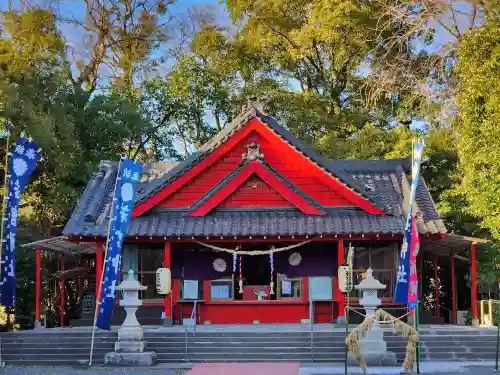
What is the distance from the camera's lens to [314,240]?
19.5 meters

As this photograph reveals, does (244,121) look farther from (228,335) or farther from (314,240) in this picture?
(228,335)

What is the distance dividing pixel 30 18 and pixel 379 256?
61.6 ft

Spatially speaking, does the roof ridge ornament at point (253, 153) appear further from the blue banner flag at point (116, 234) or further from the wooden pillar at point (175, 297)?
the blue banner flag at point (116, 234)

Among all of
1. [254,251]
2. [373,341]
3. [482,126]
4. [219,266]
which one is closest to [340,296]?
[254,251]

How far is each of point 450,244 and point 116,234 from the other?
10.1 meters

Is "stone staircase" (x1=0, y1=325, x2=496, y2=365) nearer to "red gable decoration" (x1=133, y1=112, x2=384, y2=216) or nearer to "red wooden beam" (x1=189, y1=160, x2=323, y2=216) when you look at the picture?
"red wooden beam" (x1=189, y1=160, x2=323, y2=216)

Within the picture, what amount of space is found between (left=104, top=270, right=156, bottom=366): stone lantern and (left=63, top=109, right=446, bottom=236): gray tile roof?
3.31 metres

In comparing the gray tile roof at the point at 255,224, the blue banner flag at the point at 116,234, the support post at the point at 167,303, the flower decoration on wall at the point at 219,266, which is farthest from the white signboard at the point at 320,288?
the blue banner flag at the point at 116,234

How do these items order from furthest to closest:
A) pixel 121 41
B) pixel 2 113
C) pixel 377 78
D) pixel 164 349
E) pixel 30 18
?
pixel 121 41
pixel 30 18
pixel 377 78
pixel 2 113
pixel 164 349

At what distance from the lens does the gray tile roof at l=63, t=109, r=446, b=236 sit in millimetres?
→ 19172

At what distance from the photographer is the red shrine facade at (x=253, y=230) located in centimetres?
1950

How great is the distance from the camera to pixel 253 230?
19.2 m

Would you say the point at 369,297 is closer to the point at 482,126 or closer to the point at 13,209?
the point at 13,209

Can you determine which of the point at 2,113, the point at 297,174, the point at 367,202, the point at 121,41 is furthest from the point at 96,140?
the point at 367,202
